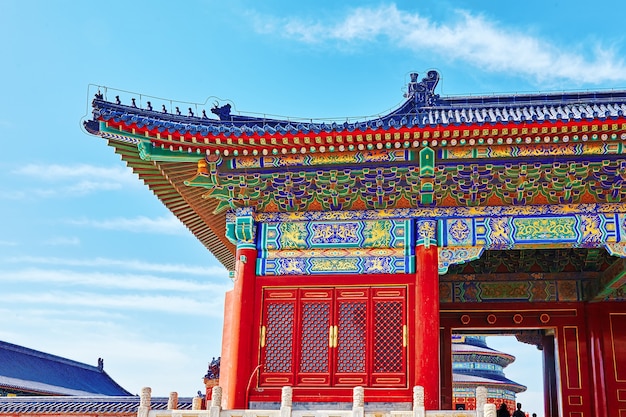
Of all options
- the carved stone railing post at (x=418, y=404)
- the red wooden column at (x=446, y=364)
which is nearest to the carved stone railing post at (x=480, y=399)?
the carved stone railing post at (x=418, y=404)

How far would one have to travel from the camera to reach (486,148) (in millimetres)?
13125

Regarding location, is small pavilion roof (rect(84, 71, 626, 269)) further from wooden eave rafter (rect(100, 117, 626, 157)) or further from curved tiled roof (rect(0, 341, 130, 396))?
curved tiled roof (rect(0, 341, 130, 396))

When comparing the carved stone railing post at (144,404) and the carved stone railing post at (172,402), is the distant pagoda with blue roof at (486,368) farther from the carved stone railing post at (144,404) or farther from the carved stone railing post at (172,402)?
the carved stone railing post at (144,404)

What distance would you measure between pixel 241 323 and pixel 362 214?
2.98 m

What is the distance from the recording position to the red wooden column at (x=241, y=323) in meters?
13.2

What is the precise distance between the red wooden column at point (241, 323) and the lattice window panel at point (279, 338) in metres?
0.30

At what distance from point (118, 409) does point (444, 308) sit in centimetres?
1079

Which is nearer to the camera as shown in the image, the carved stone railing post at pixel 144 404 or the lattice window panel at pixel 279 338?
the carved stone railing post at pixel 144 404

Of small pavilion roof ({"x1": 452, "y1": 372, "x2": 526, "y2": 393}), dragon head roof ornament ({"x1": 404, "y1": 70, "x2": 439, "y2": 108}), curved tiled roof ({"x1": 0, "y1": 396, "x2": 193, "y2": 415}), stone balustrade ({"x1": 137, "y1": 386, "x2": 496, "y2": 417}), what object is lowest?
stone balustrade ({"x1": 137, "y1": 386, "x2": 496, "y2": 417})

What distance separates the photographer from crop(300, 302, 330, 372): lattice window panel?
13375 mm

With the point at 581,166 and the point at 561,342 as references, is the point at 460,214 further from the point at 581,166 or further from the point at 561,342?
the point at 561,342

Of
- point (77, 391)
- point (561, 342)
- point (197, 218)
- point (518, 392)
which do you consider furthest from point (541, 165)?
point (77, 391)

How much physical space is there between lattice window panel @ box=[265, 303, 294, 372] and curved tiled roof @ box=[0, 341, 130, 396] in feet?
77.0

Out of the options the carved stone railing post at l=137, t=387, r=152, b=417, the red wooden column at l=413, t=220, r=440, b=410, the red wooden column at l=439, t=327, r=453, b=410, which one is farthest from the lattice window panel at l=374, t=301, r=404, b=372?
the red wooden column at l=439, t=327, r=453, b=410
